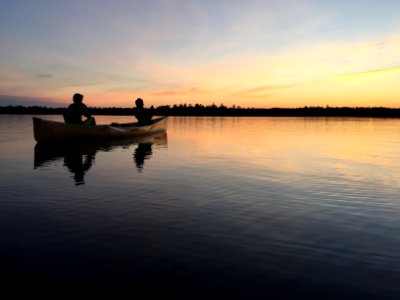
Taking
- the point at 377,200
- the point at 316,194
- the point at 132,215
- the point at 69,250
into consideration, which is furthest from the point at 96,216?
the point at 377,200

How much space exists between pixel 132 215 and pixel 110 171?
650 centimetres

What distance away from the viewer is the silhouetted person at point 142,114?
2984 centimetres

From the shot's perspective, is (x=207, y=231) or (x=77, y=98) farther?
(x=77, y=98)

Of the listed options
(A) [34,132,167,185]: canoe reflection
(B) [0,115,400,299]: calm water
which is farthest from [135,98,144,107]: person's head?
(B) [0,115,400,299]: calm water

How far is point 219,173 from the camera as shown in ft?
45.0

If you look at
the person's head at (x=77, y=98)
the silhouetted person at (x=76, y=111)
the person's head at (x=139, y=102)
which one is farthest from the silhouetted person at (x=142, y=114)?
the person's head at (x=77, y=98)

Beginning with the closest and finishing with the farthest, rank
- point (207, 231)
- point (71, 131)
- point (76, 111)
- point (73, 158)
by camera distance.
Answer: point (207, 231), point (73, 158), point (71, 131), point (76, 111)

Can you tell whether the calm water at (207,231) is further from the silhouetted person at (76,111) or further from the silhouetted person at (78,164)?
the silhouetted person at (76,111)

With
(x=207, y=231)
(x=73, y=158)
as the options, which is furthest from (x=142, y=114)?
(x=207, y=231)

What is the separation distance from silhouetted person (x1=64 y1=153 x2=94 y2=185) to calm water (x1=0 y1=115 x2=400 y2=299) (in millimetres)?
145

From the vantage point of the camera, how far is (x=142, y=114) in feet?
102

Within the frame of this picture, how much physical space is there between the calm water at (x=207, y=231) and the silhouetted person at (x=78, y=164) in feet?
0.48

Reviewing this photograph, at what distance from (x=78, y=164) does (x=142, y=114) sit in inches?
642

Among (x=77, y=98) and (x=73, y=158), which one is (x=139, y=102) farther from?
(x=73, y=158)
